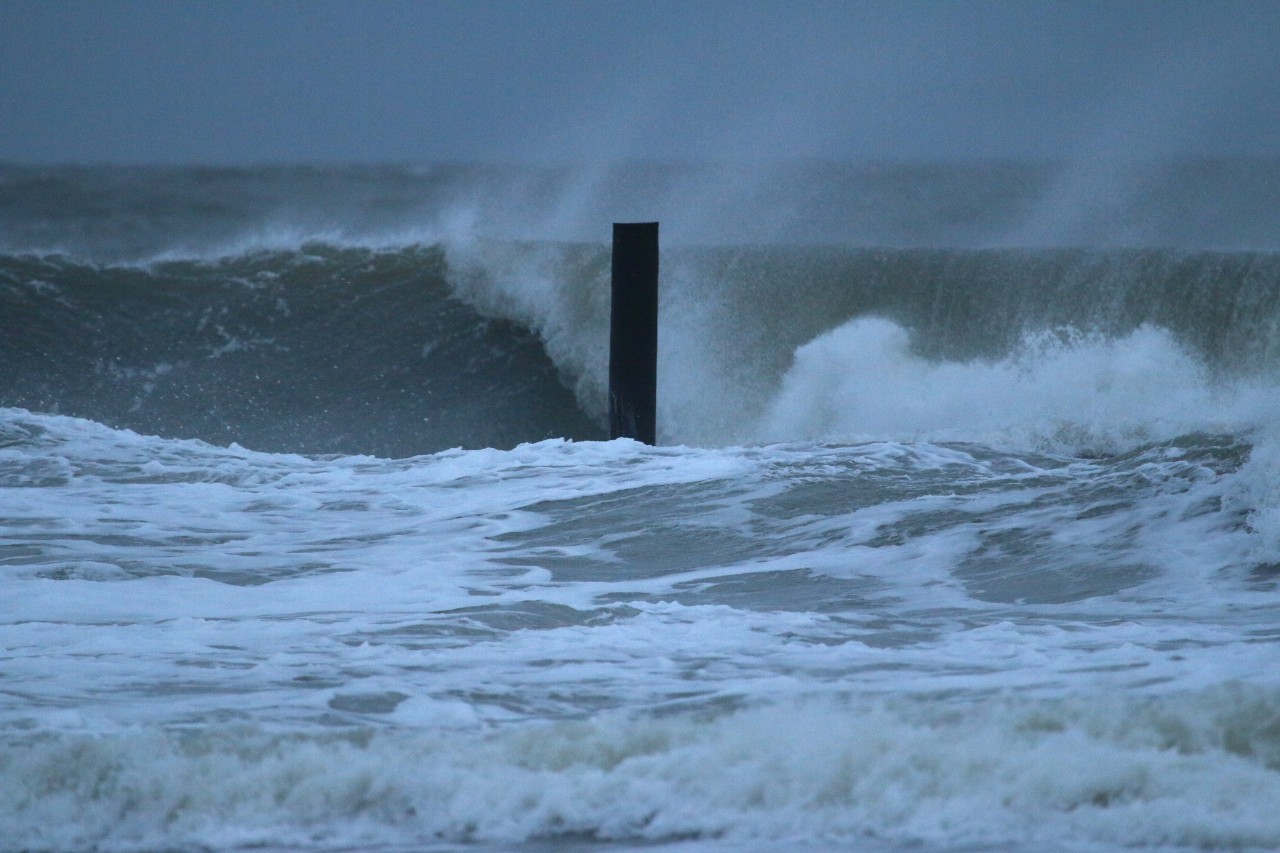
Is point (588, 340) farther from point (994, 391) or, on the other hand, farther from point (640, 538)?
point (640, 538)

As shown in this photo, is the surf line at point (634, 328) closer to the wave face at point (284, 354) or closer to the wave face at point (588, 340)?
the wave face at point (588, 340)

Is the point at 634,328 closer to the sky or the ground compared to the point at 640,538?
closer to the sky

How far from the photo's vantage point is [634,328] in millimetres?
8641

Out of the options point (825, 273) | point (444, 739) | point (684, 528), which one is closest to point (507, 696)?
point (444, 739)

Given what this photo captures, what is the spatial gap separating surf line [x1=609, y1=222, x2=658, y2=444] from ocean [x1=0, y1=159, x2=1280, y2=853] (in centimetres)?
46

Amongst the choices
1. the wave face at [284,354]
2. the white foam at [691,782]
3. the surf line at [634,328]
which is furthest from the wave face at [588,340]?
the white foam at [691,782]

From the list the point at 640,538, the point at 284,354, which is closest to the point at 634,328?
the point at 640,538

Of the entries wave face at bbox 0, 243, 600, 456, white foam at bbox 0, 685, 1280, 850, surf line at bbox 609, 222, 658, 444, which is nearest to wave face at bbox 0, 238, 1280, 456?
wave face at bbox 0, 243, 600, 456

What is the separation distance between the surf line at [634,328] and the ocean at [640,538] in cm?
46

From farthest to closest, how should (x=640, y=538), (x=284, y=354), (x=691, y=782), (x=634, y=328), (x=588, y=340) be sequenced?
(x=284, y=354), (x=588, y=340), (x=634, y=328), (x=640, y=538), (x=691, y=782)

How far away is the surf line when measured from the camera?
862 centimetres

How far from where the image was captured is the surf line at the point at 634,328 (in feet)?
28.3

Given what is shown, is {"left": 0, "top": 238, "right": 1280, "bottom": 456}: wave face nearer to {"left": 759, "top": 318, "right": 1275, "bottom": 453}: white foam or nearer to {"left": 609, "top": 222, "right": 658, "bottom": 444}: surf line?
{"left": 759, "top": 318, "right": 1275, "bottom": 453}: white foam

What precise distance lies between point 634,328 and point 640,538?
260 centimetres
